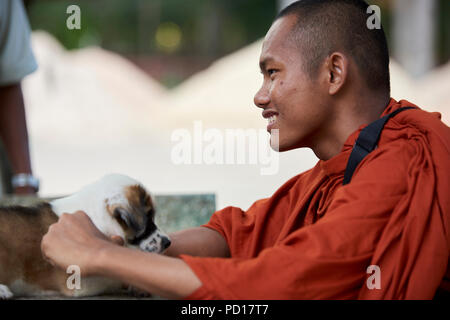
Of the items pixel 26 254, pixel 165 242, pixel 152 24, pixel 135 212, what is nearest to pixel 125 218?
pixel 135 212

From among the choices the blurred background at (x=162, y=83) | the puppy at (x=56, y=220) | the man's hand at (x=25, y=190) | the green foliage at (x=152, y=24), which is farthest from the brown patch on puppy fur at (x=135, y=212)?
the green foliage at (x=152, y=24)

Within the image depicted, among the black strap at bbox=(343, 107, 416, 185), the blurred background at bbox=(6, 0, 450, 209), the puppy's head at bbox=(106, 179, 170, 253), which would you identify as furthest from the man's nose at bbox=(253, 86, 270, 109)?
the blurred background at bbox=(6, 0, 450, 209)

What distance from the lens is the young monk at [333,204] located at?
154 cm

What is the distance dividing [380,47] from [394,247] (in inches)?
29.2

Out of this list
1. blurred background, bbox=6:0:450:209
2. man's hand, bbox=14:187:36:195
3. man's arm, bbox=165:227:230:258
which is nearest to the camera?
man's arm, bbox=165:227:230:258

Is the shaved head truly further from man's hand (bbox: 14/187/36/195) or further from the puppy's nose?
man's hand (bbox: 14/187/36/195)

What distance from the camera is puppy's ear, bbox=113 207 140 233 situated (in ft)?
6.47

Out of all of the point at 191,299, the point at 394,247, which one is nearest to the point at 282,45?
the point at 394,247

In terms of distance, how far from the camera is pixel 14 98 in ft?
11.4

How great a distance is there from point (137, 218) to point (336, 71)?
795 mm

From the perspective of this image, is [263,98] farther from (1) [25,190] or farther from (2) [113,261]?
(1) [25,190]

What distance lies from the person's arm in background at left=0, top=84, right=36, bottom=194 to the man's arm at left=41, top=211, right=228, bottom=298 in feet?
6.10

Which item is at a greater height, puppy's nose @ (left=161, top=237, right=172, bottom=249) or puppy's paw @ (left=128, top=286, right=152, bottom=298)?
puppy's nose @ (left=161, top=237, right=172, bottom=249)

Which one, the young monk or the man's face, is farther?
the man's face
